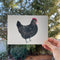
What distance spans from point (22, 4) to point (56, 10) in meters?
0.39

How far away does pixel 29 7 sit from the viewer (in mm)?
862

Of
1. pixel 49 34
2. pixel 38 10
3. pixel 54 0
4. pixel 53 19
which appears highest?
pixel 54 0

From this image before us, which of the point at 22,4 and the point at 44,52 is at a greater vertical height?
the point at 22,4

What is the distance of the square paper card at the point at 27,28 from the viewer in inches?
33.2

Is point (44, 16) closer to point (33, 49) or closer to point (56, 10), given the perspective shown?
point (56, 10)

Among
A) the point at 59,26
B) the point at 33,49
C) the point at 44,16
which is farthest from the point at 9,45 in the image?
the point at 59,26

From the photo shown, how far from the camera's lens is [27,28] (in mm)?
846

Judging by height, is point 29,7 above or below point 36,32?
above

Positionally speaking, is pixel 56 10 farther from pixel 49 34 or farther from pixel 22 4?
pixel 22 4

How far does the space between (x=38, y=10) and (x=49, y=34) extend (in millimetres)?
297

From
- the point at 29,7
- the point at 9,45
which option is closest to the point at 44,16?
the point at 29,7

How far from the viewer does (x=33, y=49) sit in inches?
33.9

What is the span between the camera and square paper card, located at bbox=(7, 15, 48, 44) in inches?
33.2

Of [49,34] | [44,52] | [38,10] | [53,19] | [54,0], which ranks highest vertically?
[54,0]
